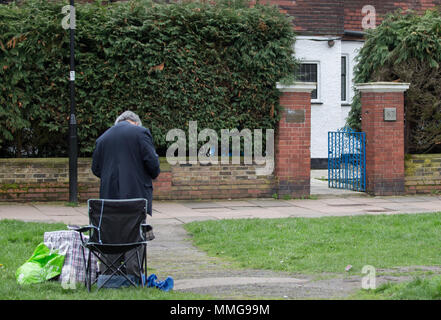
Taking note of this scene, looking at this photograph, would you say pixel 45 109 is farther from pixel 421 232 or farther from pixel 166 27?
pixel 421 232

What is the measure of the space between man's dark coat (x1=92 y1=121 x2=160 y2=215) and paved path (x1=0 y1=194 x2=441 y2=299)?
1.10 meters

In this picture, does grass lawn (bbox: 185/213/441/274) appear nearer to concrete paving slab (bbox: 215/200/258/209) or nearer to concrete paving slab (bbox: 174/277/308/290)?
concrete paving slab (bbox: 174/277/308/290)

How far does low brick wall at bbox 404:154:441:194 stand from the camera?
15.5 metres

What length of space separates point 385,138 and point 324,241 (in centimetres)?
635

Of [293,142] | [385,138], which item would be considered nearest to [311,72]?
[385,138]

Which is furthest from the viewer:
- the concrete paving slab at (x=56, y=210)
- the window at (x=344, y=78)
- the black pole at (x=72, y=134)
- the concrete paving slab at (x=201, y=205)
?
the window at (x=344, y=78)

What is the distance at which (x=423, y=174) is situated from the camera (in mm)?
15586

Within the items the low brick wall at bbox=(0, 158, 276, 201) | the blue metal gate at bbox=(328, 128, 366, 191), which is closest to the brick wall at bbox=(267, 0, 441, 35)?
the blue metal gate at bbox=(328, 128, 366, 191)

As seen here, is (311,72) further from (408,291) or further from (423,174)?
(408,291)

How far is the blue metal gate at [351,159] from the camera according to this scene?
1549 cm

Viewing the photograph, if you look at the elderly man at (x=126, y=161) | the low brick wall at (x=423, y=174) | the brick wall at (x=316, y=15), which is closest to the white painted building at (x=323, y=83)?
the brick wall at (x=316, y=15)

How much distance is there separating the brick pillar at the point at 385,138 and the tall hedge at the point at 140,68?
211 cm

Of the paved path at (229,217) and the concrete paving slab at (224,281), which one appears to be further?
the concrete paving slab at (224,281)

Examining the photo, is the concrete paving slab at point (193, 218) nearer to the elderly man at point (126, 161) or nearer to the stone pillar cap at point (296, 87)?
the stone pillar cap at point (296, 87)
